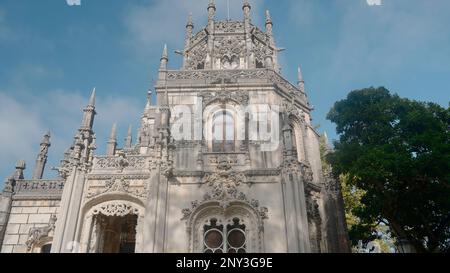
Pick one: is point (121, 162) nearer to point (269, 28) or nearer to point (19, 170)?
point (19, 170)

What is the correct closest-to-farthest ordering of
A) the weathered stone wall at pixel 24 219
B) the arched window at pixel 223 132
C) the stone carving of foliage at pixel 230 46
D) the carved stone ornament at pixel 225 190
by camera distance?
1. the carved stone ornament at pixel 225 190
2. the arched window at pixel 223 132
3. the weathered stone wall at pixel 24 219
4. the stone carving of foliage at pixel 230 46

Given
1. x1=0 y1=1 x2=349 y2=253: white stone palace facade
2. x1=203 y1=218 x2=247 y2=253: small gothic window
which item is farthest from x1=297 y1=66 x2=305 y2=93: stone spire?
x1=203 y1=218 x2=247 y2=253: small gothic window

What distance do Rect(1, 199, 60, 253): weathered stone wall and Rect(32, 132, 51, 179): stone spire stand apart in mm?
2181

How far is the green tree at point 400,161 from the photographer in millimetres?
16609

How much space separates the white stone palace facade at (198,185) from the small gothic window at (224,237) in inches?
1.7

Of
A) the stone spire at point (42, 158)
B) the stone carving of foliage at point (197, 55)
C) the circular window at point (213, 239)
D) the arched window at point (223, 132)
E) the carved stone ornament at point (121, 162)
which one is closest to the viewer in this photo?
the circular window at point (213, 239)

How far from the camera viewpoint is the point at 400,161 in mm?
16469

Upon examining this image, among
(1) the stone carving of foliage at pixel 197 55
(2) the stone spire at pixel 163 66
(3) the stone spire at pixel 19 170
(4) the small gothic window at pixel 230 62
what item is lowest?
(3) the stone spire at pixel 19 170

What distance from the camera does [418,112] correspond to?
17.9 m

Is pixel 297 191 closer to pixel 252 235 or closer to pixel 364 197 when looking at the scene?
pixel 252 235

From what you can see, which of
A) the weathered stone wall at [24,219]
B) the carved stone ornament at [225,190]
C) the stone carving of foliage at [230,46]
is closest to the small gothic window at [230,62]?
the stone carving of foliage at [230,46]

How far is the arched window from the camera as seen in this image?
65.4ft

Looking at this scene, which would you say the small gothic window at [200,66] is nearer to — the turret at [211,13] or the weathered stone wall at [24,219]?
the turret at [211,13]

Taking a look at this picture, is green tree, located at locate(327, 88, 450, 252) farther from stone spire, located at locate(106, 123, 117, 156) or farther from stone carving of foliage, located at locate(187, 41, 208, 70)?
stone spire, located at locate(106, 123, 117, 156)
